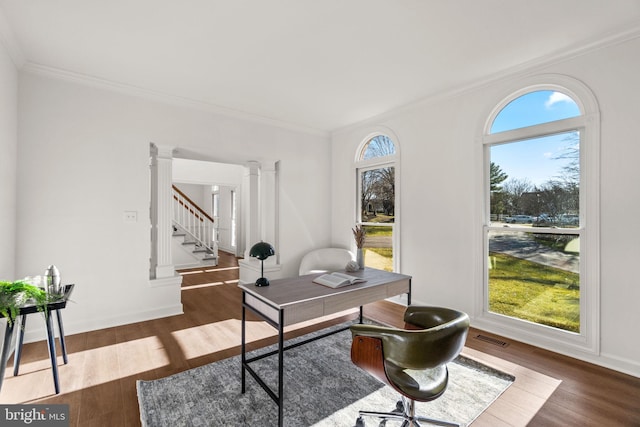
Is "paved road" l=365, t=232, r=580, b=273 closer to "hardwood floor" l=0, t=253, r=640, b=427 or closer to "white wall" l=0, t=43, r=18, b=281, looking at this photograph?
"hardwood floor" l=0, t=253, r=640, b=427

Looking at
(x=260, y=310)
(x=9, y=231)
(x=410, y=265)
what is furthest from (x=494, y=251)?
(x=9, y=231)

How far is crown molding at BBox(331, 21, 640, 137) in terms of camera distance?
7.91 feet

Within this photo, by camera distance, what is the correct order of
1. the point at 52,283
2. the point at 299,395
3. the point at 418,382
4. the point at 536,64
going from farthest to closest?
the point at 536,64 → the point at 52,283 → the point at 299,395 → the point at 418,382

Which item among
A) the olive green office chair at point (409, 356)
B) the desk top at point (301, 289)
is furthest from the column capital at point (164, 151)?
the olive green office chair at point (409, 356)

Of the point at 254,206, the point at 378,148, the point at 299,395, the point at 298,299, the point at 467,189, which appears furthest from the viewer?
the point at 254,206

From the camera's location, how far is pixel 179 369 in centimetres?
250

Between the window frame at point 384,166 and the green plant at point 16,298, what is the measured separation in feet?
12.6

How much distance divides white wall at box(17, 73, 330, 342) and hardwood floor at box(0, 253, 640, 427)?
0.40 meters

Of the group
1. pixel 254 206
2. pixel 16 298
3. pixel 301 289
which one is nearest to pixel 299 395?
pixel 301 289

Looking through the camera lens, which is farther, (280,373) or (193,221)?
(193,221)

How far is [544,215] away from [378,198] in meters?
2.21

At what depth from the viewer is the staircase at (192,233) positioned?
7.40m

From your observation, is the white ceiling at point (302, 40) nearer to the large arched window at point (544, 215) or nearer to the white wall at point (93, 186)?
the white wall at point (93, 186)

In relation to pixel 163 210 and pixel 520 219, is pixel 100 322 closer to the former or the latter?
pixel 163 210
